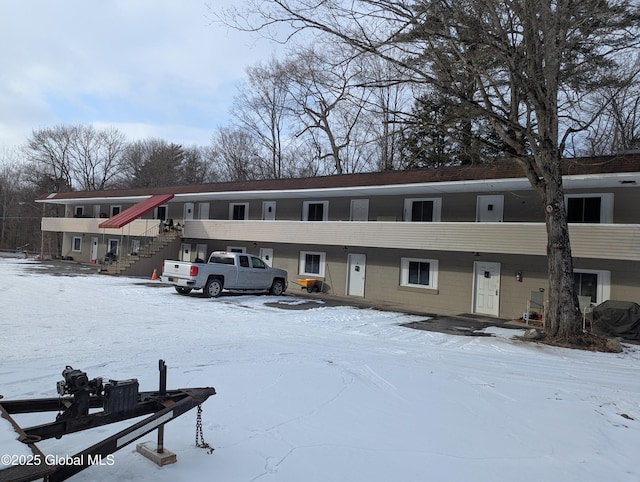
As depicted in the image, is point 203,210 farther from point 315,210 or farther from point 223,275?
point 223,275

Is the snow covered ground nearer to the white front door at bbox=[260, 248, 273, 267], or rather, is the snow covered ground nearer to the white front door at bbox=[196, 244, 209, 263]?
the white front door at bbox=[260, 248, 273, 267]

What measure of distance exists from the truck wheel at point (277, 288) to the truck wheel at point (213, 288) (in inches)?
107

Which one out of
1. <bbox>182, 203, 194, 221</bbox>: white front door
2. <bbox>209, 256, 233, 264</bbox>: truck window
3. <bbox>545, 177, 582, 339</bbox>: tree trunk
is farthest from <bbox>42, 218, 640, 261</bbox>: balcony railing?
<bbox>209, 256, 233, 264</bbox>: truck window

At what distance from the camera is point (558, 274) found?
12.6 m

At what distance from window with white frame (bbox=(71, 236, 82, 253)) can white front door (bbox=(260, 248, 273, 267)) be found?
21.7m

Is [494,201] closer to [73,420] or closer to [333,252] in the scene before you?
[333,252]

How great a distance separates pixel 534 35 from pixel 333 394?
10.1 m

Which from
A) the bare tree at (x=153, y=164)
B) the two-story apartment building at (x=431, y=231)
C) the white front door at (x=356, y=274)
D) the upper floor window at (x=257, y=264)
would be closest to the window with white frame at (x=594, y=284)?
the two-story apartment building at (x=431, y=231)

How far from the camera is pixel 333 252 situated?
24203 millimetres

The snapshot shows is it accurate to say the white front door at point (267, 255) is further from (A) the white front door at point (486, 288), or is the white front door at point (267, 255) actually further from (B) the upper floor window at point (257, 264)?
(A) the white front door at point (486, 288)

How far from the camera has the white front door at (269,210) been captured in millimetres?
27125

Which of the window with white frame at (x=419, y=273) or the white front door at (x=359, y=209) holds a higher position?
the white front door at (x=359, y=209)

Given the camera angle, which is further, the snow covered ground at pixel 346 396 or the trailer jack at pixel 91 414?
the snow covered ground at pixel 346 396

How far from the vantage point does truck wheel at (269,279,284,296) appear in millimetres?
21078
